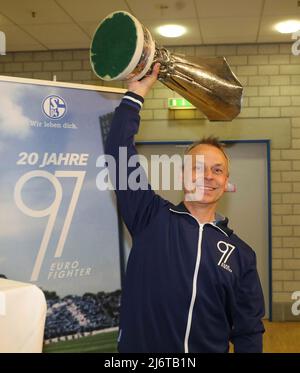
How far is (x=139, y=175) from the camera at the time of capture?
5.24 feet

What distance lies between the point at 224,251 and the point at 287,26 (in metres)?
3.15

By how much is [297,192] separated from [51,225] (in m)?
3.24

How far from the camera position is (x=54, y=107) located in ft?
6.74

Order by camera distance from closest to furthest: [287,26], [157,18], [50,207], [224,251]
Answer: [224,251] < [50,207] < [157,18] < [287,26]

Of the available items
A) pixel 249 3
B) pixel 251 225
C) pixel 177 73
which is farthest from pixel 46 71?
pixel 177 73

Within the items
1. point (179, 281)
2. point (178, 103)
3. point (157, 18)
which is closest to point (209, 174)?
point (179, 281)

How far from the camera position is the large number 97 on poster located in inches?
77.7

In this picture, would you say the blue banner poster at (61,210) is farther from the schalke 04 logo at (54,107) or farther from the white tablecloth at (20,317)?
the white tablecloth at (20,317)

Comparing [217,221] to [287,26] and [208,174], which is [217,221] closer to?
[208,174]

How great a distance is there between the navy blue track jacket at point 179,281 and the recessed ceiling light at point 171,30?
2.84 metres
